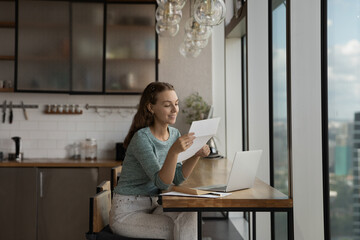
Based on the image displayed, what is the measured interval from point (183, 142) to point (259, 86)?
1.88 meters

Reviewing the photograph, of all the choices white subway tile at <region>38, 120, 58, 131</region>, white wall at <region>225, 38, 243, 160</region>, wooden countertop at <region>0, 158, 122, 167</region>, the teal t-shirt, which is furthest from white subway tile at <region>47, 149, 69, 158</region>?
the teal t-shirt

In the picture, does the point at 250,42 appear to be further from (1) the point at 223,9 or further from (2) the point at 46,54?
(2) the point at 46,54

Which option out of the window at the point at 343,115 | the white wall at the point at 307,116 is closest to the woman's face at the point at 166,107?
the white wall at the point at 307,116

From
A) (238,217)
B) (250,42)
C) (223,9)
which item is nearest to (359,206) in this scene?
(223,9)

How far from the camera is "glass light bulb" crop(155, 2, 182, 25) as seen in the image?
3.00 metres

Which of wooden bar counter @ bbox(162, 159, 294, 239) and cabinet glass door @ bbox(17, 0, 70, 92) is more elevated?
cabinet glass door @ bbox(17, 0, 70, 92)

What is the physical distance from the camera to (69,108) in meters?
5.68

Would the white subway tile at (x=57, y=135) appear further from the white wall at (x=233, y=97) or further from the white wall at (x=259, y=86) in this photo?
the white wall at (x=259, y=86)

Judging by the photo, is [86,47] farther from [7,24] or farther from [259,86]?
[259,86]

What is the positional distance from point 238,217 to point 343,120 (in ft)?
11.6

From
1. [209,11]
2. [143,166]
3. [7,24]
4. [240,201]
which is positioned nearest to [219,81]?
[7,24]

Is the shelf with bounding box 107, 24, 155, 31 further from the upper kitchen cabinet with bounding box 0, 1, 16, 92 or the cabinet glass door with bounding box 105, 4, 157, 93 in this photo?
the upper kitchen cabinet with bounding box 0, 1, 16, 92

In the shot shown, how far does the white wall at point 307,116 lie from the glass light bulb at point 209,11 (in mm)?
430

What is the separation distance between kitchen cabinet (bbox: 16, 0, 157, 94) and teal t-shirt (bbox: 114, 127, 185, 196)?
297cm
